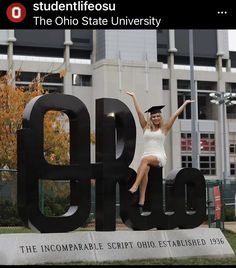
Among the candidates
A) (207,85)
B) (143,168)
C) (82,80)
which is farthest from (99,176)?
(207,85)

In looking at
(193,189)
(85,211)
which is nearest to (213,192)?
(193,189)

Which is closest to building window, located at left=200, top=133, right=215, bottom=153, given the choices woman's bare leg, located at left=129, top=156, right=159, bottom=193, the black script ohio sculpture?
the black script ohio sculpture

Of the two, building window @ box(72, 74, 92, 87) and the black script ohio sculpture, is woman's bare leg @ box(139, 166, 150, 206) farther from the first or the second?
Result: building window @ box(72, 74, 92, 87)

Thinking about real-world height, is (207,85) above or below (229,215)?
above

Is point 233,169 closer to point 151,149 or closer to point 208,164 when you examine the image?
point 208,164

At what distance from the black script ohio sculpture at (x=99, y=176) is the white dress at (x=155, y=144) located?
0.90 feet

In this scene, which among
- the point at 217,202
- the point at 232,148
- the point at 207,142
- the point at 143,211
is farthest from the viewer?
the point at 232,148

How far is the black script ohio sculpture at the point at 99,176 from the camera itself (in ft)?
31.0

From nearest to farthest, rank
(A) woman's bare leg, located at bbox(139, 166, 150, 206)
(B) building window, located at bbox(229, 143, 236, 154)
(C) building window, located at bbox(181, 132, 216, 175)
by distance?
(A) woman's bare leg, located at bbox(139, 166, 150, 206) → (C) building window, located at bbox(181, 132, 216, 175) → (B) building window, located at bbox(229, 143, 236, 154)

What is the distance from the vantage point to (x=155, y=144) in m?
10.5

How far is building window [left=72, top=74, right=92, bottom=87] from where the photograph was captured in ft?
187

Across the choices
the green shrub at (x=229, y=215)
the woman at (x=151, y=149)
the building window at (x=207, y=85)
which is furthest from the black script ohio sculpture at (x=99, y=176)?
the building window at (x=207, y=85)

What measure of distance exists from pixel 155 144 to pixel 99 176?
3.99 ft

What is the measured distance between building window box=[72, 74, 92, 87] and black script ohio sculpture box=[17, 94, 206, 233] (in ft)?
153
